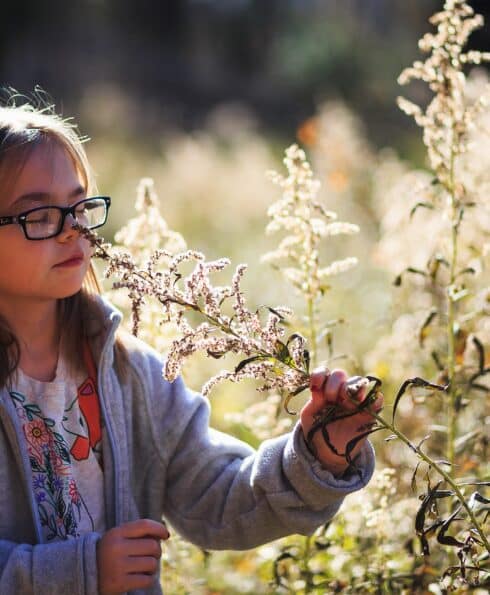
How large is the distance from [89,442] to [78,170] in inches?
24.1

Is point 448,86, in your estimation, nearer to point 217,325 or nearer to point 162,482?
point 217,325

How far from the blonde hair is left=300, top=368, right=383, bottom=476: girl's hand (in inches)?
23.1

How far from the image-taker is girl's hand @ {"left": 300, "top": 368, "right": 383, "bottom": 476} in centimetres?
178

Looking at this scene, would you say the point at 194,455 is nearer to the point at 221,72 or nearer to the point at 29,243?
the point at 29,243

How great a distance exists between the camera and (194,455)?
2.33 metres

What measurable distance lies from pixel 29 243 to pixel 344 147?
4319 millimetres

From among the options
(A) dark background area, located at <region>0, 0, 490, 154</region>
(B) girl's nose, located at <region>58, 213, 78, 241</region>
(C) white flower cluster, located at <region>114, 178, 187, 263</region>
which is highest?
(A) dark background area, located at <region>0, 0, 490, 154</region>

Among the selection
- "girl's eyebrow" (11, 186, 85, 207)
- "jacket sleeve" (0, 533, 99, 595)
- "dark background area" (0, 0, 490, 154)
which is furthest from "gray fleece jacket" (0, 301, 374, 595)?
"dark background area" (0, 0, 490, 154)

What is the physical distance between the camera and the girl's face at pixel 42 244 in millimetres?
2074

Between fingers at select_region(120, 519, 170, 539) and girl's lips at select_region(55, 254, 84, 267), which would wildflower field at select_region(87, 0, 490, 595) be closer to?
girl's lips at select_region(55, 254, 84, 267)

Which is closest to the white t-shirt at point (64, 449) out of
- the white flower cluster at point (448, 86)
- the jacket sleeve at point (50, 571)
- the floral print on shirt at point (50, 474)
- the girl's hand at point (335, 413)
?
the floral print on shirt at point (50, 474)

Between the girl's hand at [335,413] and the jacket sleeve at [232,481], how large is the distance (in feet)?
0.09

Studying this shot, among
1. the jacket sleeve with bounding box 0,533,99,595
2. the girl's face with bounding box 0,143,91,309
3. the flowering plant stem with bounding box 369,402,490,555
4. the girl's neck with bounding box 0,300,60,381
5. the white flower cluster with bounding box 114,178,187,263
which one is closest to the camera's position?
the flowering plant stem with bounding box 369,402,490,555

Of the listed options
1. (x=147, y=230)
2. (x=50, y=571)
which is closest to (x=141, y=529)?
(x=50, y=571)
